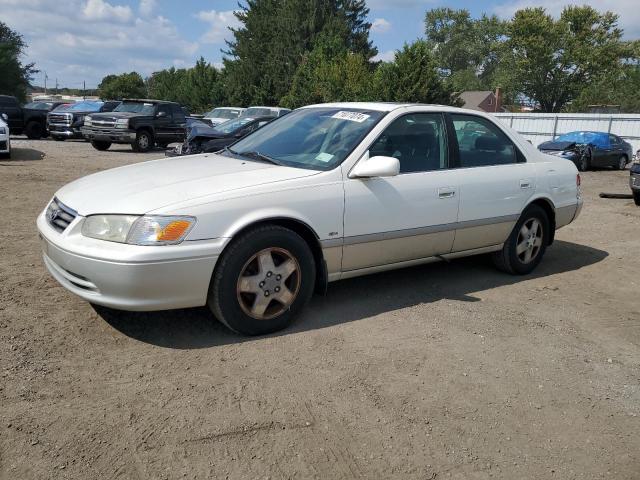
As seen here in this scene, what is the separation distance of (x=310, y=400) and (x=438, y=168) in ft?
7.99

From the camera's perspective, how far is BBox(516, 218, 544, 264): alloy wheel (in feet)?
18.4

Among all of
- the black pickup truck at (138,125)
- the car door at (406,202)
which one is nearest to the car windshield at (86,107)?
the black pickup truck at (138,125)

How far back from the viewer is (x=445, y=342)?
3992 millimetres

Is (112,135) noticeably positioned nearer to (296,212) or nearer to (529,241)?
(529,241)

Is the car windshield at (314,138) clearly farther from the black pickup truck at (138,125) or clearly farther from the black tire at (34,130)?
the black tire at (34,130)

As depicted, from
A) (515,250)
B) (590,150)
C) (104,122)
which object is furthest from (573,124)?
(515,250)

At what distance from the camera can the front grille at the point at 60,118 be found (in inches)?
843

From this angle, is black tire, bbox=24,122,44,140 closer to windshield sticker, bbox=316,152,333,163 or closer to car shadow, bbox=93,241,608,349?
car shadow, bbox=93,241,608,349

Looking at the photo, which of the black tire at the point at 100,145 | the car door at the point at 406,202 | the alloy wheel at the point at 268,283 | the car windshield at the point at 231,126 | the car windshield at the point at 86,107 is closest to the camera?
the alloy wheel at the point at 268,283

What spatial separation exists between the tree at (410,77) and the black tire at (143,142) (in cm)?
961

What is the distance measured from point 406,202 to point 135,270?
6.88 feet

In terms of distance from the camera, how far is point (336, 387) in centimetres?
330

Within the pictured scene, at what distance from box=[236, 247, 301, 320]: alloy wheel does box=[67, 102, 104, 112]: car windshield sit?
2117 cm

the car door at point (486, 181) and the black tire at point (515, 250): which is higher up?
the car door at point (486, 181)
